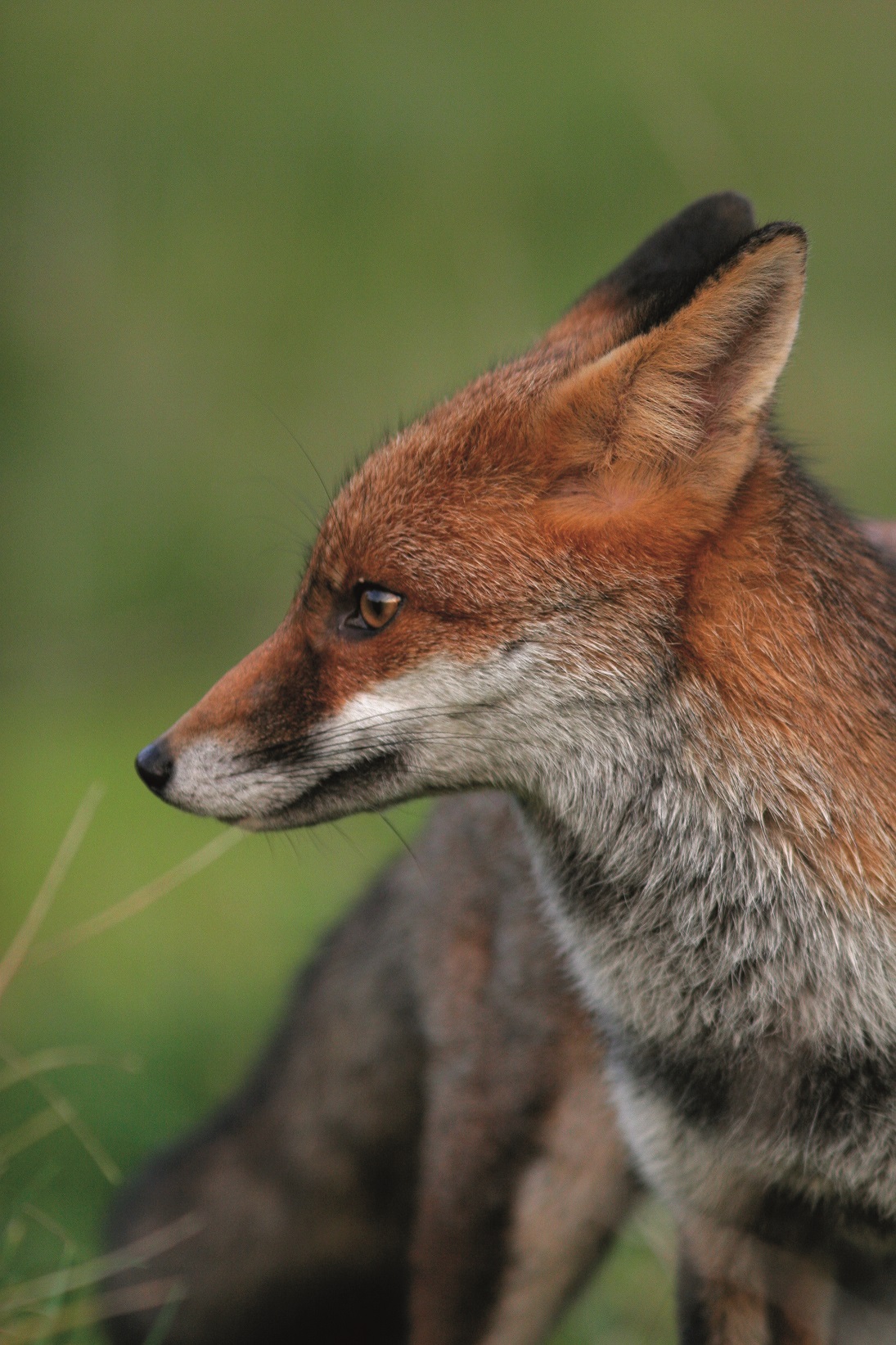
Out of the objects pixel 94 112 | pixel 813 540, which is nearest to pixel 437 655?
pixel 813 540

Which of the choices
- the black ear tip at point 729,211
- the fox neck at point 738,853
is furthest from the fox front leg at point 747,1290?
the black ear tip at point 729,211

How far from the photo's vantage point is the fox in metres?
3.20

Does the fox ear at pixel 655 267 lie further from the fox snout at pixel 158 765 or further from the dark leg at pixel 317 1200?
the dark leg at pixel 317 1200

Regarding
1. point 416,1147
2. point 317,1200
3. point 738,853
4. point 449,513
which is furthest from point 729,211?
point 317,1200

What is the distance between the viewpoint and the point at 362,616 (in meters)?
3.36

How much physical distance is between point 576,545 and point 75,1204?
3.59m

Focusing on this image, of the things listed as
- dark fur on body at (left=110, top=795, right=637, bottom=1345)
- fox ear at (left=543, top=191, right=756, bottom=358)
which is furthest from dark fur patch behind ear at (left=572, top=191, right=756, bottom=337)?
dark fur on body at (left=110, top=795, right=637, bottom=1345)

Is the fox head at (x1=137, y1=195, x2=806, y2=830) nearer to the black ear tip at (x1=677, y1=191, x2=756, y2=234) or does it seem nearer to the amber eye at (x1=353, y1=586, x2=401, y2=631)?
the amber eye at (x1=353, y1=586, x2=401, y2=631)

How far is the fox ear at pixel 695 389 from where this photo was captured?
119 inches

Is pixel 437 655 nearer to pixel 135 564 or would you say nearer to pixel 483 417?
pixel 483 417

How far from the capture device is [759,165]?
1170cm

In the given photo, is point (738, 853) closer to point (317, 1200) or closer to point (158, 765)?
point (158, 765)

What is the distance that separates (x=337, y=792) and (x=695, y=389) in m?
1.19

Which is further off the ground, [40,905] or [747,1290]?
[40,905]
